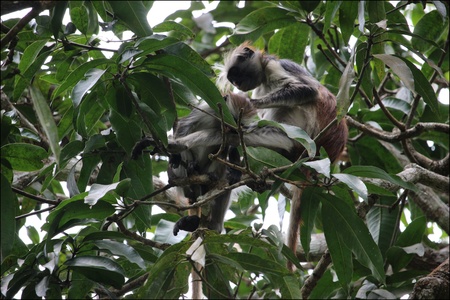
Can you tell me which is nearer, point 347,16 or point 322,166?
point 322,166

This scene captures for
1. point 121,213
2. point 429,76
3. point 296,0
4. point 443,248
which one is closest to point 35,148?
point 121,213

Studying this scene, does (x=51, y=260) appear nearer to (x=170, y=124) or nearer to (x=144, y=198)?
(x=144, y=198)

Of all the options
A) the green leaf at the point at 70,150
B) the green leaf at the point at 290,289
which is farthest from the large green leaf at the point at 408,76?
the green leaf at the point at 70,150

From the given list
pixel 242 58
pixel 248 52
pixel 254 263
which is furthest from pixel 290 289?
pixel 248 52

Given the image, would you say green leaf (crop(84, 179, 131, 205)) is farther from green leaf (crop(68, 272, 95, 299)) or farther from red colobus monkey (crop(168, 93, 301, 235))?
red colobus monkey (crop(168, 93, 301, 235))

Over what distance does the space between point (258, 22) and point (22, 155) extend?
1.87 m

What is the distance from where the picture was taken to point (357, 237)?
10.2ft

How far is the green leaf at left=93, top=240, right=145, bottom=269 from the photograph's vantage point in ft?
10.0

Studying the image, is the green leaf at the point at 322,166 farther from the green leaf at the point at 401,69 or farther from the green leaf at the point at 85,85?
the green leaf at the point at 85,85

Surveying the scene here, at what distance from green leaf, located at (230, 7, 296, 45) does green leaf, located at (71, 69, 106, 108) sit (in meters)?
1.55

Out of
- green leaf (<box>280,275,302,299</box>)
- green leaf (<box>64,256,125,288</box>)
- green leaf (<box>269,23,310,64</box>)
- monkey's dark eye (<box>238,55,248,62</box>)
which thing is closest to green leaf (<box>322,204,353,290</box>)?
green leaf (<box>280,275,302,299</box>)

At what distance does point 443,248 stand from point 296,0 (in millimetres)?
2503

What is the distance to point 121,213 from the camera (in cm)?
328

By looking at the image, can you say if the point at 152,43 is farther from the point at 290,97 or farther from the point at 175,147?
the point at 290,97
